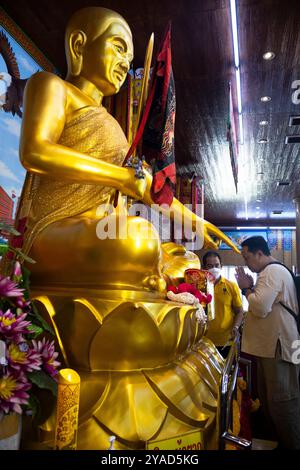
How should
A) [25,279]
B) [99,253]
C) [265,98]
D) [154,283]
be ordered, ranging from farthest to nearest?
[265,98], [154,283], [99,253], [25,279]

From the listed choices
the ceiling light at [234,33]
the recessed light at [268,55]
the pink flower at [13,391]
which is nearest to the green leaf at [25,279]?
the pink flower at [13,391]

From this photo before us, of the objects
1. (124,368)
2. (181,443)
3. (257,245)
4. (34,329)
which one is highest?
(257,245)

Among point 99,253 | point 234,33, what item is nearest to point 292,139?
point 234,33

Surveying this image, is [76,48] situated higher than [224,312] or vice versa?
[76,48]

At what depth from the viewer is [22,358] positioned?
845 mm

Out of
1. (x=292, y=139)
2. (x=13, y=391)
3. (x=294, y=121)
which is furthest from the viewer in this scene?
(x=292, y=139)

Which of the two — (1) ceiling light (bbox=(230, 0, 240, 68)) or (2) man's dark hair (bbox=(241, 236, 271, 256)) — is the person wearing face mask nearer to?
(2) man's dark hair (bbox=(241, 236, 271, 256))

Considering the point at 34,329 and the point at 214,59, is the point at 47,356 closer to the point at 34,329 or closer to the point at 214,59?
the point at 34,329

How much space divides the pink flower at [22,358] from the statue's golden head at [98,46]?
1.21m

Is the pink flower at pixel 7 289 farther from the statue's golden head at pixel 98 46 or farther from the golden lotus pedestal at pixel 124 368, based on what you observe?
the statue's golden head at pixel 98 46

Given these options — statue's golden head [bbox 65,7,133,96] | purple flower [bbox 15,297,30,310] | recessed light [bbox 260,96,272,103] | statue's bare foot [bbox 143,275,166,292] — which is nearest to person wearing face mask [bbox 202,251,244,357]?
statue's bare foot [bbox 143,275,166,292]

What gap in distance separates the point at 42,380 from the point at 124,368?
30 cm

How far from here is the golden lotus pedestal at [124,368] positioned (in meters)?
1.02
